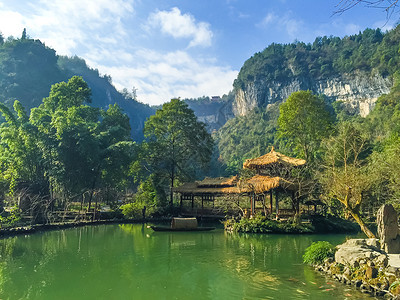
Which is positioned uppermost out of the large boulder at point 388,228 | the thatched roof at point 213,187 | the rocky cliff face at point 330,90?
the rocky cliff face at point 330,90

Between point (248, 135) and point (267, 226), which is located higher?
point (248, 135)

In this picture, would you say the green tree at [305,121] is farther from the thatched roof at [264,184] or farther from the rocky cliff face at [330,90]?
the rocky cliff face at [330,90]

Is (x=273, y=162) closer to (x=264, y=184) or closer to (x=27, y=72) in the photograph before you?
(x=264, y=184)

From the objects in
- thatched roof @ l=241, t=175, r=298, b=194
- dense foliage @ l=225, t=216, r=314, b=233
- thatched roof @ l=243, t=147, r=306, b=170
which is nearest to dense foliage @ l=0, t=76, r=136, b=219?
thatched roof @ l=243, t=147, r=306, b=170

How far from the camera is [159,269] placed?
8.87 m

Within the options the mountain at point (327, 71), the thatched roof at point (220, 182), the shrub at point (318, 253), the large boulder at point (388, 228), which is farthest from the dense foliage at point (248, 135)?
the large boulder at point (388, 228)

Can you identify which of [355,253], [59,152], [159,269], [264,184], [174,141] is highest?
[174,141]

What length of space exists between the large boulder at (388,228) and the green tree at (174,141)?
1955 cm

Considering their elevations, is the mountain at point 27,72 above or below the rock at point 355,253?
above

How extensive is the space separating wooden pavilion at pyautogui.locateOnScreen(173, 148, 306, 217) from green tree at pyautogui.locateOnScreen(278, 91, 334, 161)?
6.56 metres

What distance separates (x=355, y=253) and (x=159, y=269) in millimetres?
5490

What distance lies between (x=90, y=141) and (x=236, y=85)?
74.6 metres

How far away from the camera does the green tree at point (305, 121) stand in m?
25.6

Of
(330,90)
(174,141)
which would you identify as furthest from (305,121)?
(330,90)
